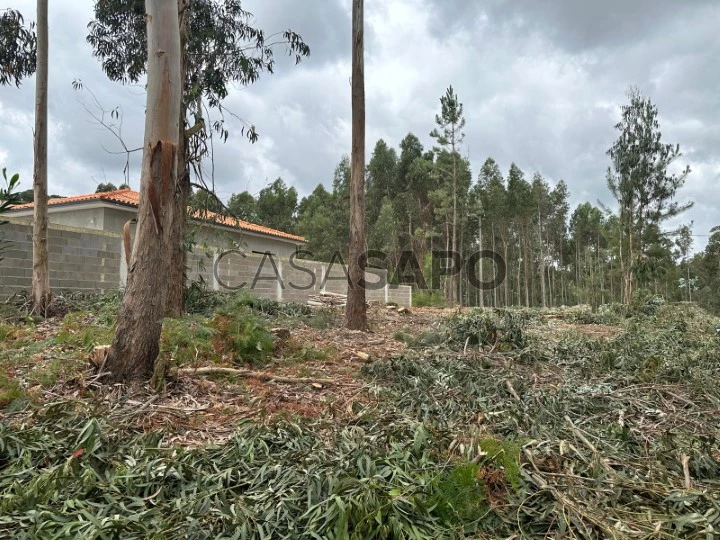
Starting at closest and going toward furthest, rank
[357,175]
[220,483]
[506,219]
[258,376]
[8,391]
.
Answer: [220,483], [8,391], [258,376], [357,175], [506,219]

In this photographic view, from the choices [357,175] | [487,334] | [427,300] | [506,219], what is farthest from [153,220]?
[506,219]

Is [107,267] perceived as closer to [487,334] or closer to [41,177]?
[41,177]

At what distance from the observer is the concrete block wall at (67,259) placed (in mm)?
7160

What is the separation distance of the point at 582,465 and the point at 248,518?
157 cm

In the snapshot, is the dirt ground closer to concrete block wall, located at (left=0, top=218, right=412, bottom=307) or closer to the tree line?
concrete block wall, located at (left=0, top=218, right=412, bottom=307)

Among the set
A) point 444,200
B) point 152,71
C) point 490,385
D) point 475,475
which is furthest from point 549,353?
point 444,200

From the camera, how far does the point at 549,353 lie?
16.9 ft

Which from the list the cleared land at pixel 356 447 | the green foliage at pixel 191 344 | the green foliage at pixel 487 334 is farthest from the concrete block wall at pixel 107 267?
the green foliage at pixel 487 334

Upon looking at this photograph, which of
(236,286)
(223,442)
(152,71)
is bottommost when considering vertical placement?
(223,442)

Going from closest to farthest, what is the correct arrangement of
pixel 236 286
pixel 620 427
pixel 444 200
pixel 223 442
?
pixel 223 442 → pixel 620 427 → pixel 236 286 → pixel 444 200

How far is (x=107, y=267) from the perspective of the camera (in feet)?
27.8

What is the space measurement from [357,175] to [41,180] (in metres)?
4.94

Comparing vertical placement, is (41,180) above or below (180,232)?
above

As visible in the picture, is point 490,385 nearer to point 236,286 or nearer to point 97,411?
point 97,411
